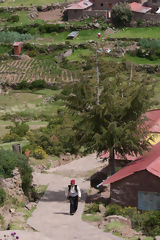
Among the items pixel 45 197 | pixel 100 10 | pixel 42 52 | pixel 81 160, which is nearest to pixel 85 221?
pixel 45 197

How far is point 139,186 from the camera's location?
27781mm

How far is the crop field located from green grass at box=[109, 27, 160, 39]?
1046 cm

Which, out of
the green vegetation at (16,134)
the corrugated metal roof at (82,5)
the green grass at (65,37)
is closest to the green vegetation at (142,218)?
the green vegetation at (16,134)

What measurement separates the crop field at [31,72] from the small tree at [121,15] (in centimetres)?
1211

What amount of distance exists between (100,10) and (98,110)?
61.4m

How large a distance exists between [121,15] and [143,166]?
5849 cm

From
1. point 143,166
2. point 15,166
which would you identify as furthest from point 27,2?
point 143,166

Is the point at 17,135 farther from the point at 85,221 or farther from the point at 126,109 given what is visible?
the point at 85,221

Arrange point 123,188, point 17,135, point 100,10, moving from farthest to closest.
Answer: point 100,10
point 17,135
point 123,188

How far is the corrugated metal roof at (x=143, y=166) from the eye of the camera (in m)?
27.8

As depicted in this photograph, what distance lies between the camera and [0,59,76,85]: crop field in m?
72.9

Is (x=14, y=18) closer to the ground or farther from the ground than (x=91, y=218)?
closer to the ground

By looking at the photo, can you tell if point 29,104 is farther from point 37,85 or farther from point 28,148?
point 28,148

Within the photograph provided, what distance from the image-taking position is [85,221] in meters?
26.0
